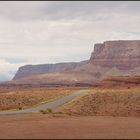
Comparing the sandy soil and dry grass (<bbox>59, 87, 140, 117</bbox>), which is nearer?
the sandy soil

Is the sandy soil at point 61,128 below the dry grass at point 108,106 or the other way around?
below

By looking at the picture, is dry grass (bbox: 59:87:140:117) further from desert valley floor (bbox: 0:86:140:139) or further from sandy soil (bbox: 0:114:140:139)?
sandy soil (bbox: 0:114:140:139)

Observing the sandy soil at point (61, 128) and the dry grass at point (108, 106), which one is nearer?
the sandy soil at point (61, 128)

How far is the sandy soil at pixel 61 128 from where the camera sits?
80.2 ft

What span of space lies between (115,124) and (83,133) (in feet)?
19.0

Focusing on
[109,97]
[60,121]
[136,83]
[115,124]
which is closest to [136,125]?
[115,124]

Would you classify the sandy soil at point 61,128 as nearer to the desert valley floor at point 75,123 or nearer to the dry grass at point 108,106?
the desert valley floor at point 75,123

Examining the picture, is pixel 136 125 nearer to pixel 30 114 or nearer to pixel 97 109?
pixel 30 114

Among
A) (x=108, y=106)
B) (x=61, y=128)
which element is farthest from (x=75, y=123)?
(x=108, y=106)

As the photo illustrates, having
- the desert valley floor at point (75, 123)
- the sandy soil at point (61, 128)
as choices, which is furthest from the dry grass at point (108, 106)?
the sandy soil at point (61, 128)

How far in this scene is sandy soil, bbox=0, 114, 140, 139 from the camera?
24.4 meters

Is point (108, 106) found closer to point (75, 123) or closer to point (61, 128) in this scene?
point (75, 123)

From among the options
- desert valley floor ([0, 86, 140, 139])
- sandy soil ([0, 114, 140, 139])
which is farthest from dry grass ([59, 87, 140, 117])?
sandy soil ([0, 114, 140, 139])

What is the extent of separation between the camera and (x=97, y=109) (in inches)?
1686
